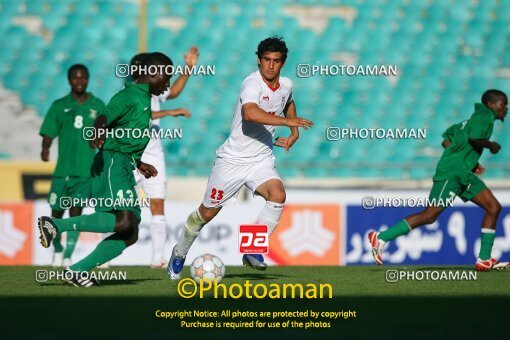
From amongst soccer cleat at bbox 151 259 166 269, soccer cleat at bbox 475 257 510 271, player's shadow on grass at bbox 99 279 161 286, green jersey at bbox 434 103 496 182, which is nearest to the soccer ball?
player's shadow on grass at bbox 99 279 161 286

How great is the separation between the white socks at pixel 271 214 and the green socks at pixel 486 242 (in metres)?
2.78

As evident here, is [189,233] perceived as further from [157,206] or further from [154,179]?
[157,206]

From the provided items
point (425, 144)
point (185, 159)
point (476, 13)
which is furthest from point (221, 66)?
point (476, 13)

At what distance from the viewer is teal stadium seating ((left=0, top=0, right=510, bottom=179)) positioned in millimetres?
15906

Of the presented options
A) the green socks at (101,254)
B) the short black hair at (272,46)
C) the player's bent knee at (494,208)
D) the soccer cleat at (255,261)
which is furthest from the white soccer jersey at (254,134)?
the player's bent knee at (494,208)

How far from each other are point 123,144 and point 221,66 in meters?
9.06

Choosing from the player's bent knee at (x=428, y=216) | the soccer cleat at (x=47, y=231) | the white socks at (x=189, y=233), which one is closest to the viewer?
the soccer cleat at (x=47, y=231)

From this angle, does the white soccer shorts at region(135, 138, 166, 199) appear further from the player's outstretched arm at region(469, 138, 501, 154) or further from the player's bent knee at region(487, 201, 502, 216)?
the player's bent knee at region(487, 201, 502, 216)

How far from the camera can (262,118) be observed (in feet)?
26.5

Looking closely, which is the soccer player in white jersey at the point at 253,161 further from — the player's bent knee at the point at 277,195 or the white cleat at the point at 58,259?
the white cleat at the point at 58,259

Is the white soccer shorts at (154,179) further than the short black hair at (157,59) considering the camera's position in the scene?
Yes

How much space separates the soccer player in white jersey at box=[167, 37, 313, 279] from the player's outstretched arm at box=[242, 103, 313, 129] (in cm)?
7

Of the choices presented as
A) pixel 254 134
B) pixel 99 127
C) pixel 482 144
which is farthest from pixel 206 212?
pixel 482 144

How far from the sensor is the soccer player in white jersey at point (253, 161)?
27.5ft
